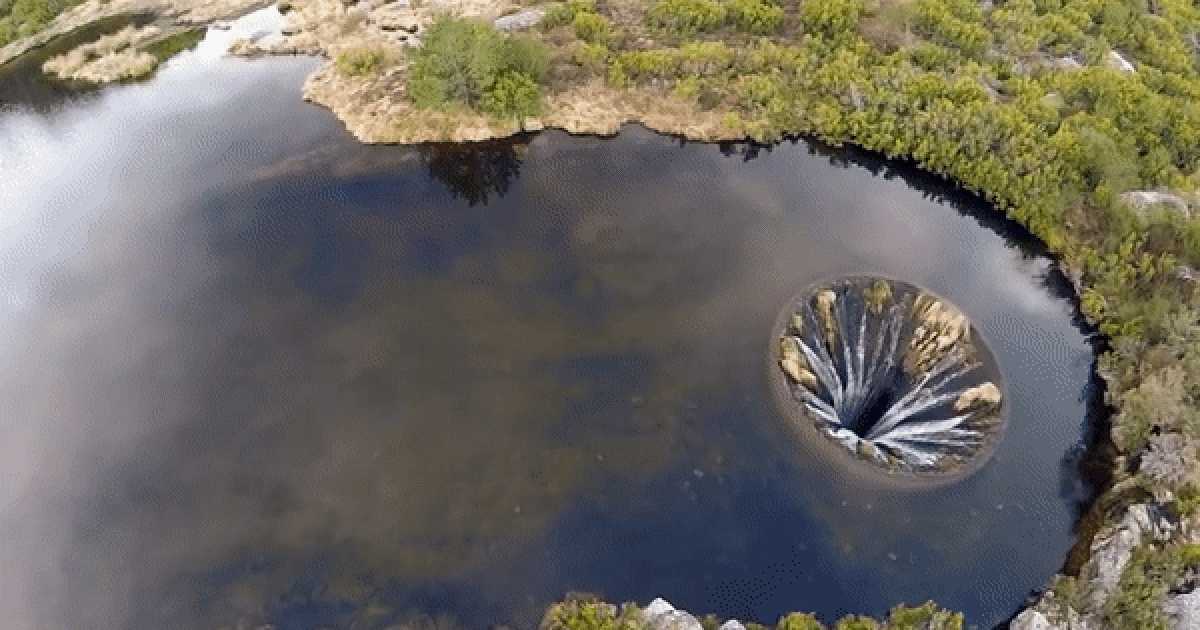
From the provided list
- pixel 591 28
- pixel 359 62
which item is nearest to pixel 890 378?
pixel 591 28

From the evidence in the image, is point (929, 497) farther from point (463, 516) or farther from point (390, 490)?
point (390, 490)

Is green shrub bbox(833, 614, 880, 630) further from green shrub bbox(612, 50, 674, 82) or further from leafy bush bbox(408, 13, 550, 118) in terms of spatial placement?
green shrub bbox(612, 50, 674, 82)

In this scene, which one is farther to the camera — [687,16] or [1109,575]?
[687,16]

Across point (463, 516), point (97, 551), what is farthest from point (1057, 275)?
point (97, 551)

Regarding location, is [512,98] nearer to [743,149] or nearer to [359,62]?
[359,62]

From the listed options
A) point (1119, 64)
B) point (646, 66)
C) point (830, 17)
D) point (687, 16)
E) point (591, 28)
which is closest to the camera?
point (646, 66)

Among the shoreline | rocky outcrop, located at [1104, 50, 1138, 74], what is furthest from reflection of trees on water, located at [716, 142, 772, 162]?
rocky outcrop, located at [1104, 50, 1138, 74]
